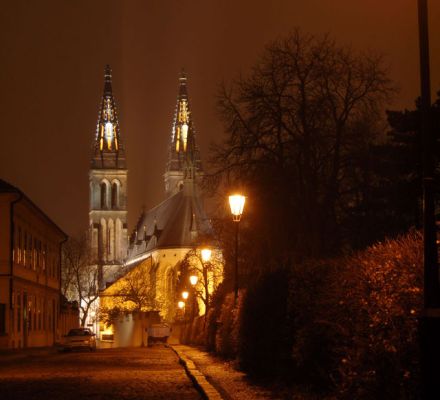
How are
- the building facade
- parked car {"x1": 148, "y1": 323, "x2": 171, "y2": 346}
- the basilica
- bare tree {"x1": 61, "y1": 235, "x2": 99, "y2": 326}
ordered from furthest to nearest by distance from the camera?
the basilica → bare tree {"x1": 61, "y1": 235, "x2": 99, "y2": 326} → parked car {"x1": 148, "y1": 323, "x2": 171, "y2": 346} → the building facade

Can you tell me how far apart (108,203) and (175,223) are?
99.4ft

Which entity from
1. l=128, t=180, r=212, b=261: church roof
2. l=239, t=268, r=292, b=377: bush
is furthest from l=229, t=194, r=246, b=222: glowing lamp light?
l=128, t=180, r=212, b=261: church roof

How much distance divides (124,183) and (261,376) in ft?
485

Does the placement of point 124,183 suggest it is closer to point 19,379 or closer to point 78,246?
point 78,246

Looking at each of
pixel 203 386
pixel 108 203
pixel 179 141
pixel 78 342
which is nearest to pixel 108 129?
pixel 179 141

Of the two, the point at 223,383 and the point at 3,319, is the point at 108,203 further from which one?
the point at 223,383

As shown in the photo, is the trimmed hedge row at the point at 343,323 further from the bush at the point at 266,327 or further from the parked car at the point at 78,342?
the parked car at the point at 78,342

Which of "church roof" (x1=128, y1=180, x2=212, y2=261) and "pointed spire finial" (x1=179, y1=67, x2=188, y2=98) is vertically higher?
"pointed spire finial" (x1=179, y1=67, x2=188, y2=98)

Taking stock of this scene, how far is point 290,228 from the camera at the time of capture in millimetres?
36562

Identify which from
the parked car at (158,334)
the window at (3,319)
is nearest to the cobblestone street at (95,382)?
the window at (3,319)

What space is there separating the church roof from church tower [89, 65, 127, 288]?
26.6 feet

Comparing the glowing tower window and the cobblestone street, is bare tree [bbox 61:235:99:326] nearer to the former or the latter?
the glowing tower window

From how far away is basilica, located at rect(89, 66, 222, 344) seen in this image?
123562mm

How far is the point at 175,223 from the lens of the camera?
13650cm
